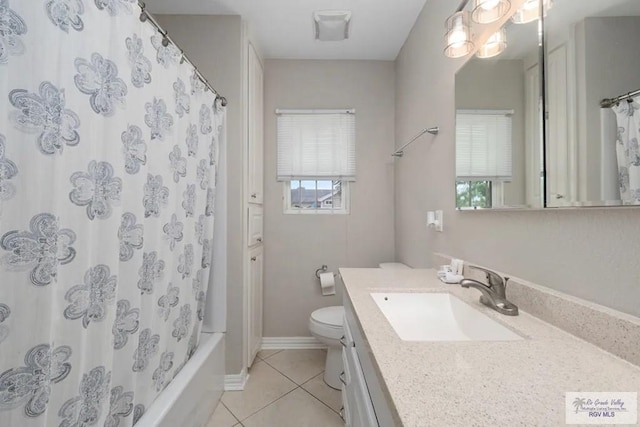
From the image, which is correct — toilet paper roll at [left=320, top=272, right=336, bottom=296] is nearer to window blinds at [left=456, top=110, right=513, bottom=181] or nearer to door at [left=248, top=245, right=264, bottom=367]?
door at [left=248, top=245, right=264, bottom=367]

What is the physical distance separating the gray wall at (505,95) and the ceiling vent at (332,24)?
1.02 m

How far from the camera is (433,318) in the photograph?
1.01 meters

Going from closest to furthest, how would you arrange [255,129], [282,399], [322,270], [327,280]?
[282,399] → [255,129] → [327,280] → [322,270]

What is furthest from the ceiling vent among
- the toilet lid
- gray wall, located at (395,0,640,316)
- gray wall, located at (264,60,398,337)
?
the toilet lid

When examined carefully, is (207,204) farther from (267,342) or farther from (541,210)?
(541,210)

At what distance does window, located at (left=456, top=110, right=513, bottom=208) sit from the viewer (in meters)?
1.00

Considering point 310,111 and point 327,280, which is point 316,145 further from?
point 327,280

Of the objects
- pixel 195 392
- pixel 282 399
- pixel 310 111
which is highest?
pixel 310 111

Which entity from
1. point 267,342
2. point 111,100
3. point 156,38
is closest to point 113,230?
point 111,100

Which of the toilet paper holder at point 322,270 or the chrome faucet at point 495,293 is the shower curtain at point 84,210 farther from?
the toilet paper holder at point 322,270

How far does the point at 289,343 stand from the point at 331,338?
2.33ft

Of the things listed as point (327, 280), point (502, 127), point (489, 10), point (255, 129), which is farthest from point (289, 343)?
point (489, 10)

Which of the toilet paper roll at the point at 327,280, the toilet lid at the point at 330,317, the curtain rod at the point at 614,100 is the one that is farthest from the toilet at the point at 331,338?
the curtain rod at the point at 614,100

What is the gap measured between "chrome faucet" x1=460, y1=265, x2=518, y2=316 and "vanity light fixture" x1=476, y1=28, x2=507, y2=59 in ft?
2.70
